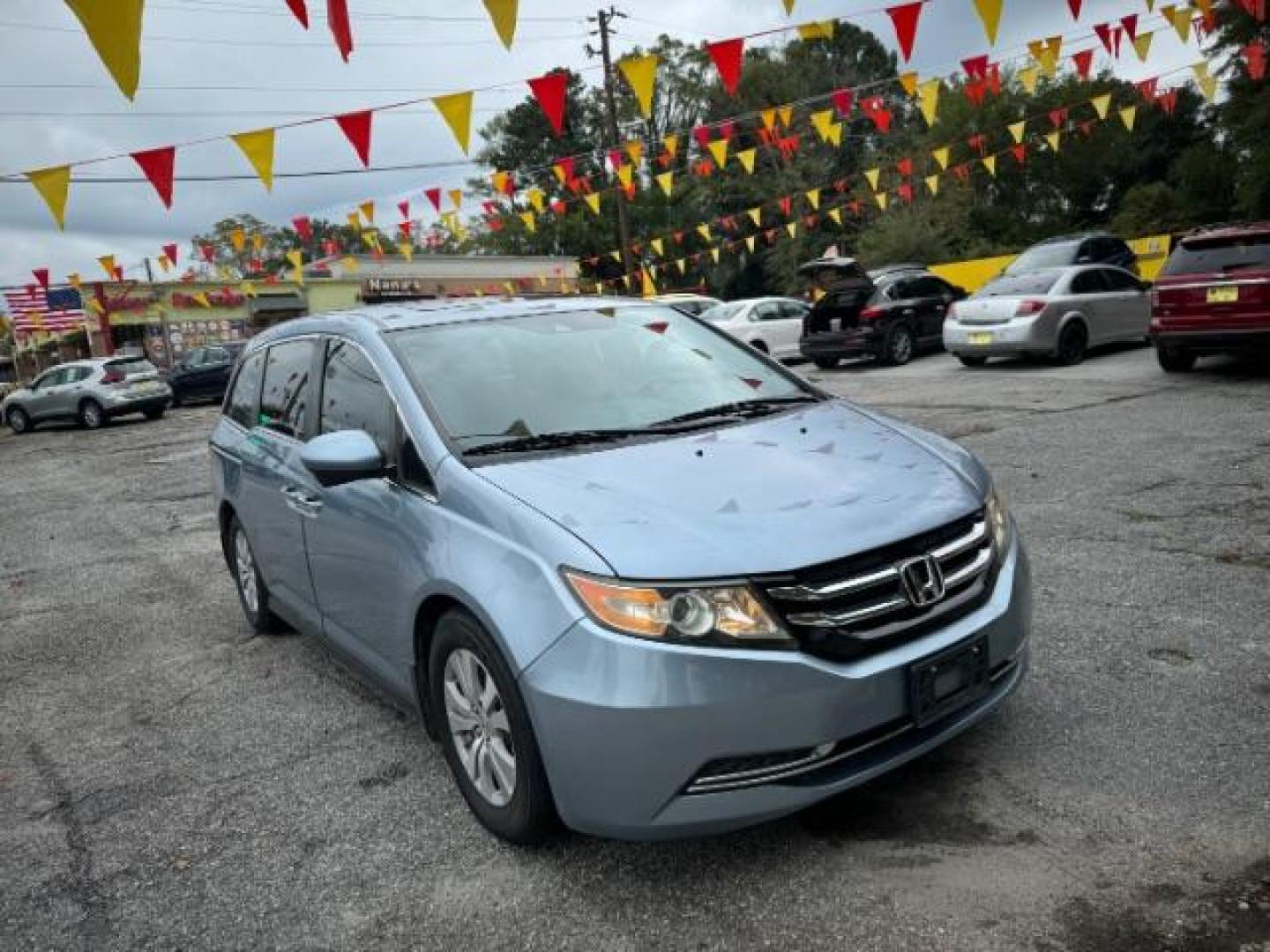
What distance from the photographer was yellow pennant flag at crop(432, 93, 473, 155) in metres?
9.80

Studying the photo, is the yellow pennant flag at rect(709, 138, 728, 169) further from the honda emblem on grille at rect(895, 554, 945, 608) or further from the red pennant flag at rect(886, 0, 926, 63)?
the honda emblem on grille at rect(895, 554, 945, 608)

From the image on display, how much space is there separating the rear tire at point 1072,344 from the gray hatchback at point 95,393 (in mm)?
18793

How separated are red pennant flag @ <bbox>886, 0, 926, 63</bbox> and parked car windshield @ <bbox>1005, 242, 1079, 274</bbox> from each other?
521cm

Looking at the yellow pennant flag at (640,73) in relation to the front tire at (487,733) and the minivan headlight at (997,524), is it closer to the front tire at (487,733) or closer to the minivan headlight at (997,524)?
the minivan headlight at (997,524)

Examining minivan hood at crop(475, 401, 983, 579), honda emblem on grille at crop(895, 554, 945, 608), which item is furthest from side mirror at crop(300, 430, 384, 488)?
honda emblem on grille at crop(895, 554, 945, 608)

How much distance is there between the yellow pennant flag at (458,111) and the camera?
9805 millimetres

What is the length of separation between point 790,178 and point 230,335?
29445 millimetres

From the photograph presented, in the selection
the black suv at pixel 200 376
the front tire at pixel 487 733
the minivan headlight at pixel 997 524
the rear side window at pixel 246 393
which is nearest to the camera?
the front tire at pixel 487 733

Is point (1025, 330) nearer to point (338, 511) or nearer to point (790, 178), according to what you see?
point (338, 511)

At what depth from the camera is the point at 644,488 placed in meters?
2.66

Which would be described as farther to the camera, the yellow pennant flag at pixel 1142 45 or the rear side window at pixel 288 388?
the yellow pennant flag at pixel 1142 45

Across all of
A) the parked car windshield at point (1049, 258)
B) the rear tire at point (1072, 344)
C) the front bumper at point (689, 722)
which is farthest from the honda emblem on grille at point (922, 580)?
the parked car windshield at point (1049, 258)

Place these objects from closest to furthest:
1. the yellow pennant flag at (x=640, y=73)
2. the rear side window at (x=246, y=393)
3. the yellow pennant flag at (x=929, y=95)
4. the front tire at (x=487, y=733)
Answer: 1. the front tire at (x=487, y=733)
2. the rear side window at (x=246, y=393)
3. the yellow pennant flag at (x=640, y=73)
4. the yellow pennant flag at (x=929, y=95)

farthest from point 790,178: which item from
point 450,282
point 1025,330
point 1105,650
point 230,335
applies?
point 1105,650
